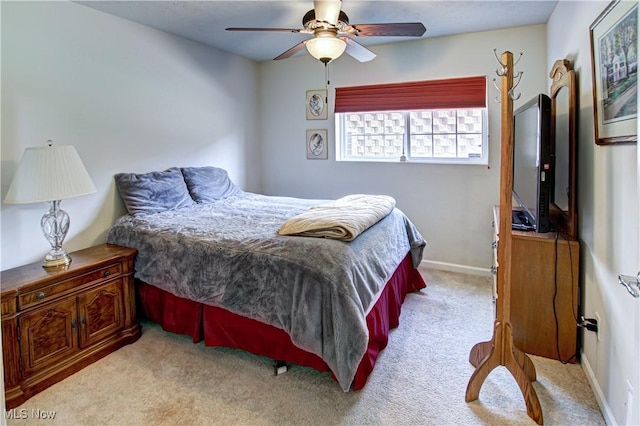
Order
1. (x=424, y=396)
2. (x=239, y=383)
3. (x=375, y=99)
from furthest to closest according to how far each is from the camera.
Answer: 1. (x=375, y=99)
2. (x=239, y=383)
3. (x=424, y=396)

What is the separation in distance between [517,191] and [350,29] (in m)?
1.72

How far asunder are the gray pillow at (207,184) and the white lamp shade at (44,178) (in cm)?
126

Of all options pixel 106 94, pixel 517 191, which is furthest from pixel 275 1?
pixel 517 191

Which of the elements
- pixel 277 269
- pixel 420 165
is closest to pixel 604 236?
pixel 277 269

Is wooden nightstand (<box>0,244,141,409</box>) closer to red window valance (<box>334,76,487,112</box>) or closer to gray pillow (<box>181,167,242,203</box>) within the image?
gray pillow (<box>181,167,242,203</box>)

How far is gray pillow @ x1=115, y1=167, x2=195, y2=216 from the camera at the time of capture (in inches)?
121

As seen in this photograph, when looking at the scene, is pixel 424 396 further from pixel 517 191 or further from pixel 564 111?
pixel 564 111

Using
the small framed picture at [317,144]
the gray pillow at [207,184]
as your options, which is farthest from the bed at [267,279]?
the small framed picture at [317,144]

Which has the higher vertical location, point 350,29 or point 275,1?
point 275,1

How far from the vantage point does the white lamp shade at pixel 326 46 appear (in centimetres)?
242

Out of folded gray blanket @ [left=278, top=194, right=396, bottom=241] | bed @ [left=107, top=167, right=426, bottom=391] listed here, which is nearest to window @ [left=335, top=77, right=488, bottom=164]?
bed @ [left=107, top=167, right=426, bottom=391]

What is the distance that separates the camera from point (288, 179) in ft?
15.9

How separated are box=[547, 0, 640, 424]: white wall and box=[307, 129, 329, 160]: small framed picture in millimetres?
2583

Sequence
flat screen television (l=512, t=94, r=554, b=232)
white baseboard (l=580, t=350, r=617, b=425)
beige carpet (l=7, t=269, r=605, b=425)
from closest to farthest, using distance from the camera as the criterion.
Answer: white baseboard (l=580, t=350, r=617, b=425) → beige carpet (l=7, t=269, r=605, b=425) → flat screen television (l=512, t=94, r=554, b=232)
